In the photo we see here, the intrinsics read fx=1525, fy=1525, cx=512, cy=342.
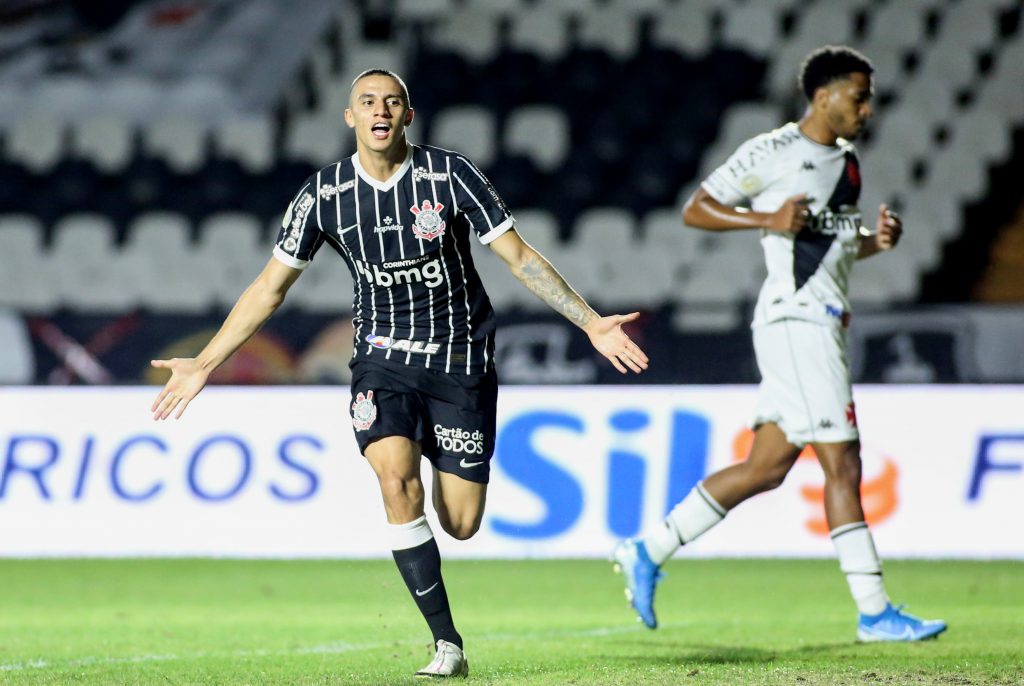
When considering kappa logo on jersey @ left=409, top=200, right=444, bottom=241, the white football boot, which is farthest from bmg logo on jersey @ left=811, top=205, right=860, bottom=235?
the white football boot

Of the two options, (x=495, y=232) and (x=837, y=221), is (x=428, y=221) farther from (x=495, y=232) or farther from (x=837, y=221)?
(x=837, y=221)

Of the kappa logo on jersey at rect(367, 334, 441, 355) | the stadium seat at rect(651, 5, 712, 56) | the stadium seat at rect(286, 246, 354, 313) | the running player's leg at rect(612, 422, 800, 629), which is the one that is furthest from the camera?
the stadium seat at rect(651, 5, 712, 56)

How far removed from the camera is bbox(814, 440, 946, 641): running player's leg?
547cm

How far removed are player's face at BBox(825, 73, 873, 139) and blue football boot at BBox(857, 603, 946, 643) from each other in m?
1.78

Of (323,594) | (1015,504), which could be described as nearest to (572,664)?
(323,594)

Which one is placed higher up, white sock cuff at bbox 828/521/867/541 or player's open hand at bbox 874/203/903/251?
player's open hand at bbox 874/203/903/251

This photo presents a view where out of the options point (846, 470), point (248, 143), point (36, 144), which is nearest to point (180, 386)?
point (846, 470)

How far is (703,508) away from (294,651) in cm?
163

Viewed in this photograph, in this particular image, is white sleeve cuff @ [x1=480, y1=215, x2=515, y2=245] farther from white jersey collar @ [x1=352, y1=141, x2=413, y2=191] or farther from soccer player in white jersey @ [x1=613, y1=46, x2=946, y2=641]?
soccer player in white jersey @ [x1=613, y1=46, x2=946, y2=641]

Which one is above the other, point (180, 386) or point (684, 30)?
point (684, 30)

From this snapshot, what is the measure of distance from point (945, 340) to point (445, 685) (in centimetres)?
630

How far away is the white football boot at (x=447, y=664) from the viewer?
4.60 m

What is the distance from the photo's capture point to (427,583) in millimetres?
4758

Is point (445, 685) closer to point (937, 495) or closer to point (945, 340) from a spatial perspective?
point (937, 495)
